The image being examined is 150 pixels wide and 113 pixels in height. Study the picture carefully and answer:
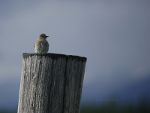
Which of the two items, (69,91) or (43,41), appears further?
(43,41)

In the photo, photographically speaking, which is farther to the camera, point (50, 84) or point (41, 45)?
point (41, 45)

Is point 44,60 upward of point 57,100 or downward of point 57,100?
upward

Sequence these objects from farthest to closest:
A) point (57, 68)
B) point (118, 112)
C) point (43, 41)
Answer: point (118, 112) < point (43, 41) < point (57, 68)

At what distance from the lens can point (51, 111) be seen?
564cm

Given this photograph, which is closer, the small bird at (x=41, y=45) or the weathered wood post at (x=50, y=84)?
the weathered wood post at (x=50, y=84)

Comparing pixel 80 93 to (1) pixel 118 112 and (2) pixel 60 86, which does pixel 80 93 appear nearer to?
(2) pixel 60 86

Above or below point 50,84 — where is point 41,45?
above

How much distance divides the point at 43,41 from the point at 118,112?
25.2 m

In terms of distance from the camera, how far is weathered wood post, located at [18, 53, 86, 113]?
5.62 meters

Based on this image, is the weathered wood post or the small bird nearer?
the weathered wood post

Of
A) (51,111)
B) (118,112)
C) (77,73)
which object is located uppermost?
(77,73)

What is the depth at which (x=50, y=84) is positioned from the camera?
5.64 m

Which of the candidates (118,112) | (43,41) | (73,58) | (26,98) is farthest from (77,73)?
(118,112)

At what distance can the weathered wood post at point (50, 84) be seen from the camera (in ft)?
18.4
